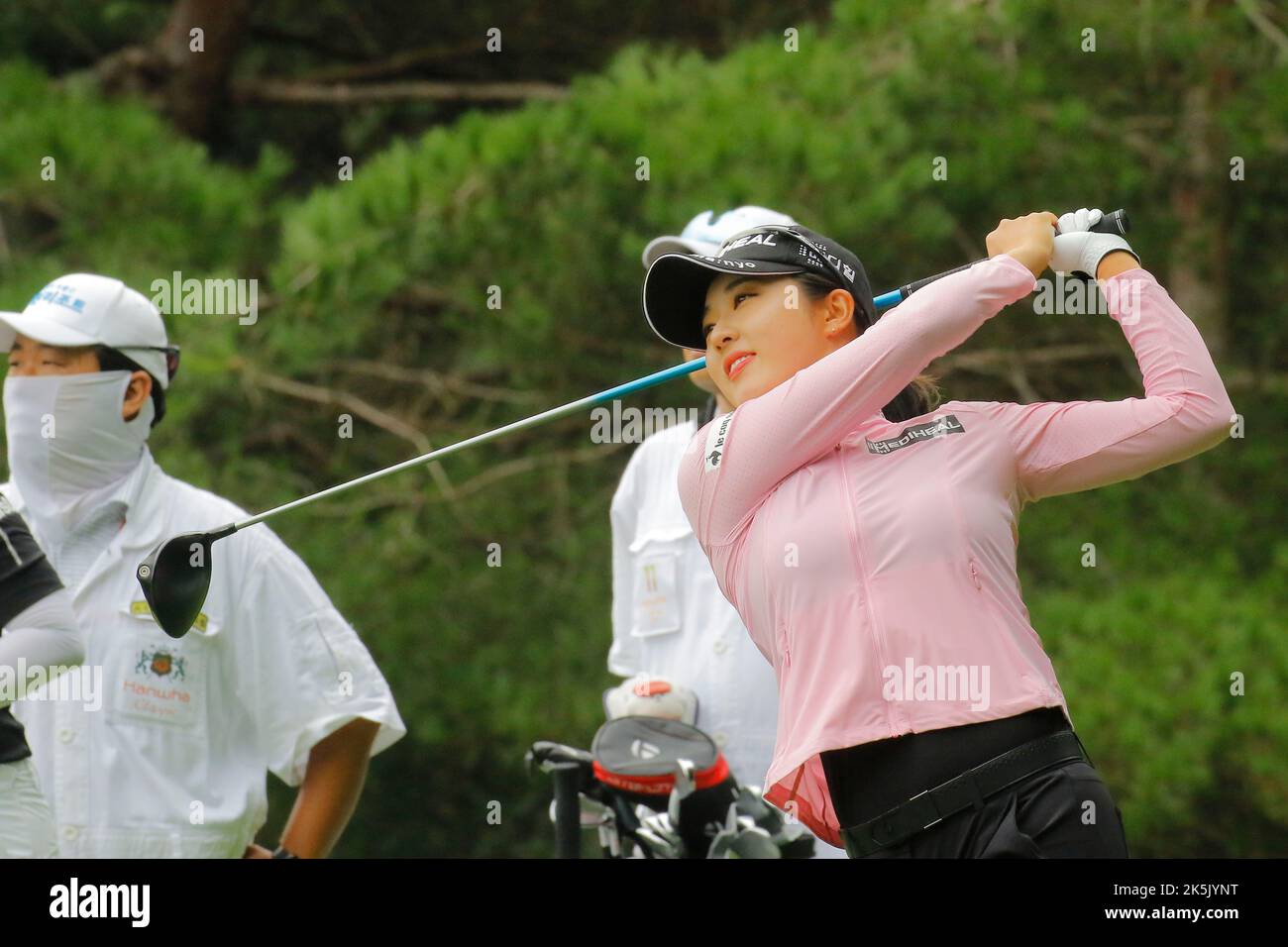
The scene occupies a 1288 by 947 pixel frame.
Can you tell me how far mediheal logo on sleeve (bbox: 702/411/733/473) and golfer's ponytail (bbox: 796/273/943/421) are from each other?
229 millimetres

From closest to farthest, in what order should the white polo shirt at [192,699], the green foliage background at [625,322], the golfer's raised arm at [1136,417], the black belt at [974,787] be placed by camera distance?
the black belt at [974,787], the golfer's raised arm at [1136,417], the white polo shirt at [192,699], the green foliage background at [625,322]

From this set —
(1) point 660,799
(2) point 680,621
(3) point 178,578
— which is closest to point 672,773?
(1) point 660,799

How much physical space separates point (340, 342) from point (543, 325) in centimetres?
97

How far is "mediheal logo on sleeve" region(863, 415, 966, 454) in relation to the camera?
8.40 ft

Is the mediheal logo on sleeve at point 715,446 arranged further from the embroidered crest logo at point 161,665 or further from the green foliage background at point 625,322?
the green foliage background at point 625,322

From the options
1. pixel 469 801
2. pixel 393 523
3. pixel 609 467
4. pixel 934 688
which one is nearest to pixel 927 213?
pixel 609 467

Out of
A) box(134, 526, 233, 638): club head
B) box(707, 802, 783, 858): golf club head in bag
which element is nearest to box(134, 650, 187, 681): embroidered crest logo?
box(134, 526, 233, 638): club head

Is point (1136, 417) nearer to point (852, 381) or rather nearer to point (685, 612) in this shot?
point (852, 381)

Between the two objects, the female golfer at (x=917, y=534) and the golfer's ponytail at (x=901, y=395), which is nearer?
the female golfer at (x=917, y=534)

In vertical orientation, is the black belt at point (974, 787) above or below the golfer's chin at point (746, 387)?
below

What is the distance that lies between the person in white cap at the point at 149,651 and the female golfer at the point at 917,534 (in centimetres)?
133

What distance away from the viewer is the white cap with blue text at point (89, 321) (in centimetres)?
389

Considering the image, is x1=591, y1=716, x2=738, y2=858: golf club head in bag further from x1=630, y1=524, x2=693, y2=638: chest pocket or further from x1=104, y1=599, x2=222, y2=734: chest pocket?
x1=104, y1=599, x2=222, y2=734: chest pocket

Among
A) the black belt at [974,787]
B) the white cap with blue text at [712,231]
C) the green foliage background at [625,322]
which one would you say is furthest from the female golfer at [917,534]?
the green foliage background at [625,322]
